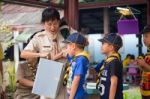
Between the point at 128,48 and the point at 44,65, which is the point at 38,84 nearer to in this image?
the point at 44,65

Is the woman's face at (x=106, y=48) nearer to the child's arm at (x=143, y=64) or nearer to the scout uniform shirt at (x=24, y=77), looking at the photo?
the child's arm at (x=143, y=64)

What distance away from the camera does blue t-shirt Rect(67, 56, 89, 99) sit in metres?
3.38

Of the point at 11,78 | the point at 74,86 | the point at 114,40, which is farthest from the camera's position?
the point at 11,78

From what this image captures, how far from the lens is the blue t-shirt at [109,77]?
11.6 ft

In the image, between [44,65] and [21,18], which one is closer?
[44,65]

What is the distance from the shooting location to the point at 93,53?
10.1 m

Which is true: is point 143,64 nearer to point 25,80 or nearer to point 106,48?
point 106,48

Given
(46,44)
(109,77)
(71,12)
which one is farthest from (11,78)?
(109,77)

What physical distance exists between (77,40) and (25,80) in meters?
0.73

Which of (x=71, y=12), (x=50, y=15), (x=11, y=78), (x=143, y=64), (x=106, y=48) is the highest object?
(x=50, y=15)

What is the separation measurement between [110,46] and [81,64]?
1.55ft

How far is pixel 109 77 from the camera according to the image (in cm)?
355

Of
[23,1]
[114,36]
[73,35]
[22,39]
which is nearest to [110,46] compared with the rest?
[114,36]

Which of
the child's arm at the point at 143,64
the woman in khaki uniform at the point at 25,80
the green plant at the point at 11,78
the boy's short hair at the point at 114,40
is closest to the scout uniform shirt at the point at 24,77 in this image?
the woman in khaki uniform at the point at 25,80
